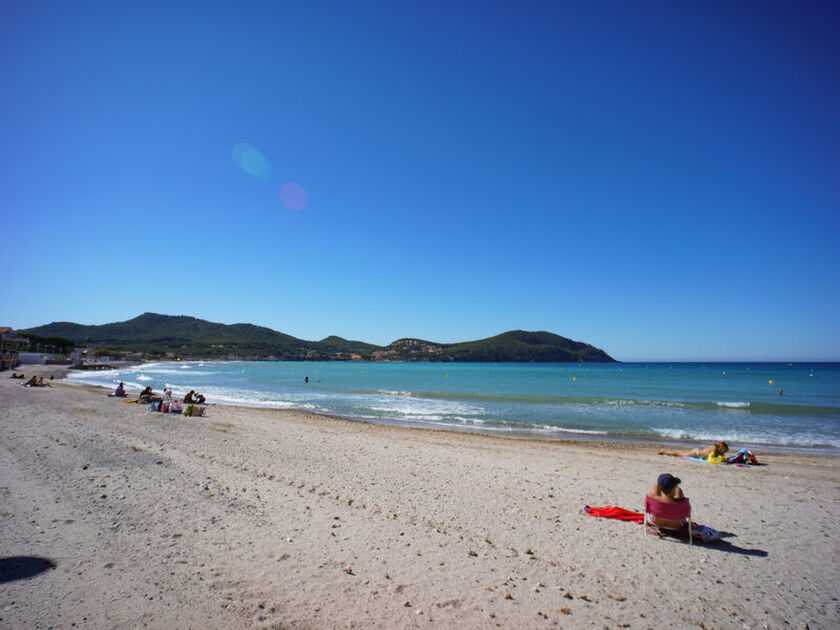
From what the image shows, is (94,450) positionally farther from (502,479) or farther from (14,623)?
(502,479)

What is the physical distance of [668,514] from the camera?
5867mm

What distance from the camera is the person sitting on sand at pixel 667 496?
19.3 feet

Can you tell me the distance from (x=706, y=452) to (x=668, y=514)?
849 centimetres

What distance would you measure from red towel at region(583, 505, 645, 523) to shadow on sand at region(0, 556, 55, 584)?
719 cm

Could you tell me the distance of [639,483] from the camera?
901cm

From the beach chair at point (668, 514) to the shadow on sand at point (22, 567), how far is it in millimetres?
7465

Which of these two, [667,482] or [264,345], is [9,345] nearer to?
[264,345]

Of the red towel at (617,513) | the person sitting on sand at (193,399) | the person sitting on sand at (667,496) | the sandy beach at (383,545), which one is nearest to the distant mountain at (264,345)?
the person sitting on sand at (193,399)

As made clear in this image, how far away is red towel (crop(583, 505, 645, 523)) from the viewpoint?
650 centimetres

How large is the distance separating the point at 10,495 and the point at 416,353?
182631 mm

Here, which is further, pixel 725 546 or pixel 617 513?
pixel 617 513

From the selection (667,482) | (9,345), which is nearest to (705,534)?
(667,482)

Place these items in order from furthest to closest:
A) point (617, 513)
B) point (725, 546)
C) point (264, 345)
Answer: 1. point (264, 345)
2. point (617, 513)
3. point (725, 546)

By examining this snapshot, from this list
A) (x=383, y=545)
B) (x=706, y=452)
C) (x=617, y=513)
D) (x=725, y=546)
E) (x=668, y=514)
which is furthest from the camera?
(x=706, y=452)
